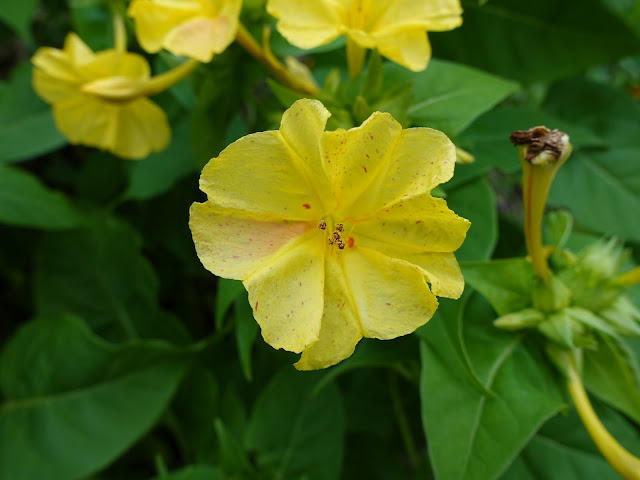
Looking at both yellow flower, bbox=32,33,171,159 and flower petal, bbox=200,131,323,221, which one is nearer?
flower petal, bbox=200,131,323,221

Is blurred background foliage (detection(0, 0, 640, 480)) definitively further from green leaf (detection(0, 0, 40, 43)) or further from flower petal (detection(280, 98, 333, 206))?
flower petal (detection(280, 98, 333, 206))

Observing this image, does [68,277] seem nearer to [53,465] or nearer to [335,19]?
[53,465]

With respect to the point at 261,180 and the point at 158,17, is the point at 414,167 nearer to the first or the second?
the point at 261,180

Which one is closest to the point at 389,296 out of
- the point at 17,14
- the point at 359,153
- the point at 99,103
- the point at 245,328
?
the point at 359,153

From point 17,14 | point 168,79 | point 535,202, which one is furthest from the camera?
point 17,14

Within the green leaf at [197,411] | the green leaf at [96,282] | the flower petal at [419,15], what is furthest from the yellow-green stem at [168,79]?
the green leaf at [197,411]

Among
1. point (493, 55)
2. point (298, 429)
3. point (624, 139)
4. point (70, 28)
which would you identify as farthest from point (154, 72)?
point (624, 139)

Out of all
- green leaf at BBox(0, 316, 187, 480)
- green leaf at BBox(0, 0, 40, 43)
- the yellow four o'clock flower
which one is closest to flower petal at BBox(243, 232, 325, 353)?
the yellow four o'clock flower

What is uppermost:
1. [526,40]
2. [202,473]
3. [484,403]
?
[526,40]
